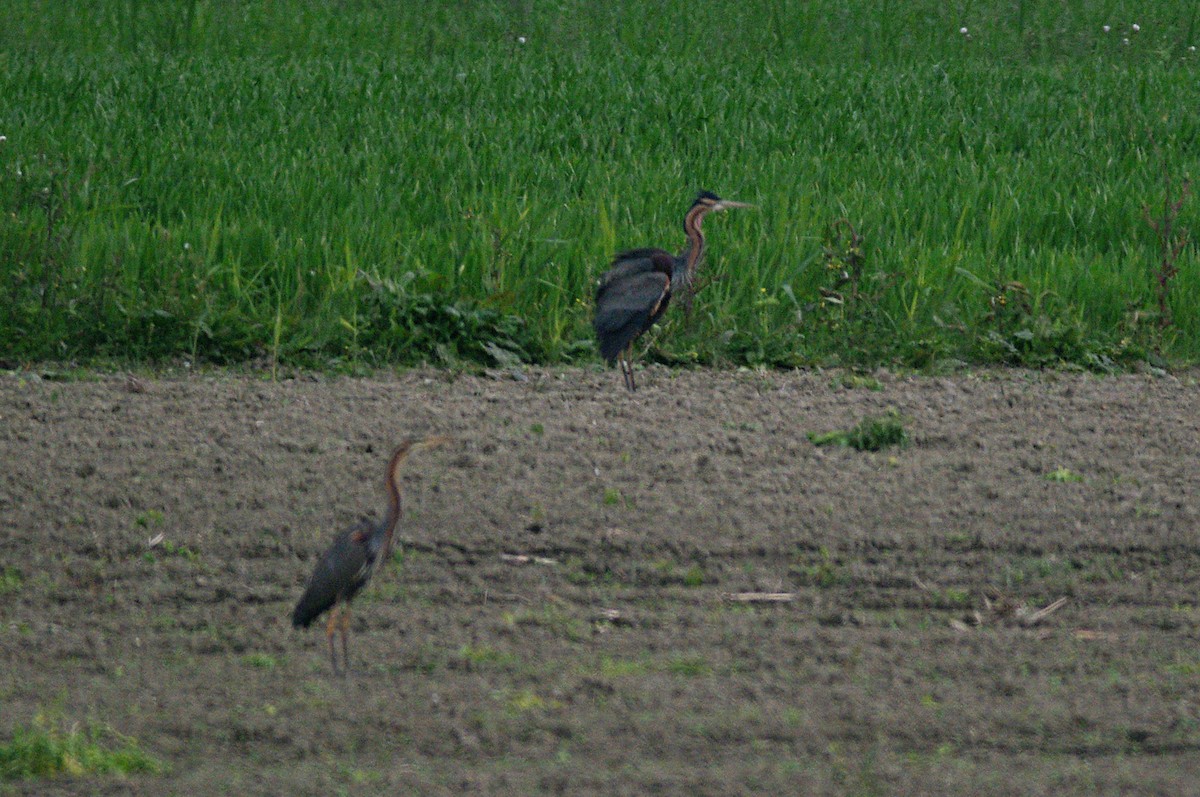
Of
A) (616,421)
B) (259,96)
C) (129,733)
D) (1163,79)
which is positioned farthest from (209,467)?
(1163,79)

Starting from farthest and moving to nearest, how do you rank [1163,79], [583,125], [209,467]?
[1163,79], [583,125], [209,467]

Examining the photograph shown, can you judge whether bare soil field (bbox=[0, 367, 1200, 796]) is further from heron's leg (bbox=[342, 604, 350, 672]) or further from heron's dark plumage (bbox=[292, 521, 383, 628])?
heron's dark plumage (bbox=[292, 521, 383, 628])

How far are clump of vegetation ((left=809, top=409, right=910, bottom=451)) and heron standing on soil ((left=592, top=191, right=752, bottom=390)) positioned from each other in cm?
92

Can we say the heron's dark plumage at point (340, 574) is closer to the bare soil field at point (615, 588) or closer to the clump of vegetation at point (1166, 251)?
the bare soil field at point (615, 588)

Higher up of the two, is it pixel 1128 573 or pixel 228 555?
pixel 1128 573

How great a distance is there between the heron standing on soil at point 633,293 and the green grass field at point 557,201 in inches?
25.6

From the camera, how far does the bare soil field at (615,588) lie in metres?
3.24

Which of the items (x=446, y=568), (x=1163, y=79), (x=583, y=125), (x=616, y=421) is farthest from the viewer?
(x=1163, y=79)

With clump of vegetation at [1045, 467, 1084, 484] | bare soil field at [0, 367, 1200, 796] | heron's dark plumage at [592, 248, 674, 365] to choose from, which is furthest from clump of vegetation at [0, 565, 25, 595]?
clump of vegetation at [1045, 467, 1084, 484]

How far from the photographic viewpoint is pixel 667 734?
3295mm

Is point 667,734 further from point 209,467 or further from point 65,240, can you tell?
point 65,240

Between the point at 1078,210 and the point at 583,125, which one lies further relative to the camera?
the point at 583,125

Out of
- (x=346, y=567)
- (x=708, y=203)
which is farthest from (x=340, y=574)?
(x=708, y=203)

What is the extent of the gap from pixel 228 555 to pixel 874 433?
7.41 ft
